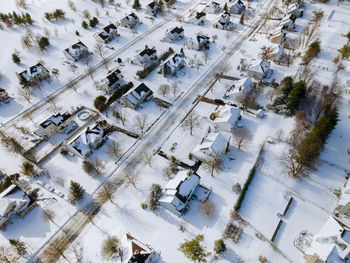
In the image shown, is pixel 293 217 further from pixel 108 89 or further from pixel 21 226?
pixel 108 89

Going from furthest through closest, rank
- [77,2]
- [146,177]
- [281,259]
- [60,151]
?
[77,2] < [60,151] < [146,177] < [281,259]

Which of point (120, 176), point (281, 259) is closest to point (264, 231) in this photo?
point (281, 259)

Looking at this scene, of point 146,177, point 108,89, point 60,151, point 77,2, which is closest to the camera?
point 146,177

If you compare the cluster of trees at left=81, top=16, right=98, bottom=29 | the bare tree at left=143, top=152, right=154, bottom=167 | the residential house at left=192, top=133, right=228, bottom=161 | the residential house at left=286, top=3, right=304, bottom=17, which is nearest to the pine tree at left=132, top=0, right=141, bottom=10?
the cluster of trees at left=81, top=16, right=98, bottom=29

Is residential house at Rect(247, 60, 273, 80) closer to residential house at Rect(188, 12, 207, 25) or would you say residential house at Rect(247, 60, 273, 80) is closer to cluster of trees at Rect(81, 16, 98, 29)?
residential house at Rect(188, 12, 207, 25)

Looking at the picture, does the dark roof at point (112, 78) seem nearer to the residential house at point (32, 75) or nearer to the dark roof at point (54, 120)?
the dark roof at point (54, 120)

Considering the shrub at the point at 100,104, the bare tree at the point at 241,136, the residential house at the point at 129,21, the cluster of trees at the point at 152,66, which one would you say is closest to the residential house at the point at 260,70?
the bare tree at the point at 241,136
